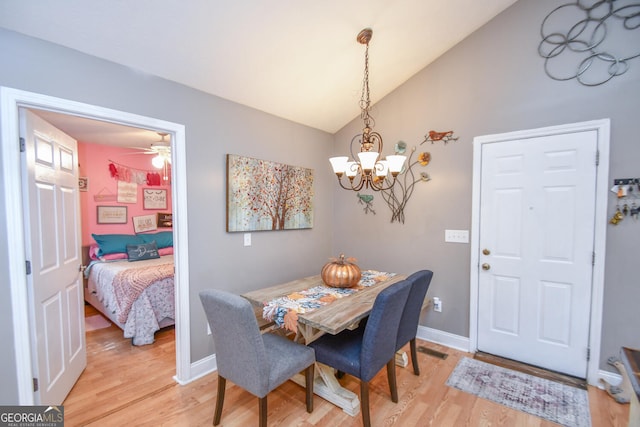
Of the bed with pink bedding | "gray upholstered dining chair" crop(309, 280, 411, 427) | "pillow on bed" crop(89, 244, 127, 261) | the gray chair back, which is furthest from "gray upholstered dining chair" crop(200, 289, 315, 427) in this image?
"pillow on bed" crop(89, 244, 127, 261)

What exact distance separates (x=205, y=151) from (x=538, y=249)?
2958mm

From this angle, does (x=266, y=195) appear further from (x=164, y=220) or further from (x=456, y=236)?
(x=164, y=220)

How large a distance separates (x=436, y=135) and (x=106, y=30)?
2.74 meters

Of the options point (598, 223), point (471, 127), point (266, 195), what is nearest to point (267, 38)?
point (266, 195)

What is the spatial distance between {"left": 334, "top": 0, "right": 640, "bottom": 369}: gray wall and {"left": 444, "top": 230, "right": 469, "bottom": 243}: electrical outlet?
0.15ft

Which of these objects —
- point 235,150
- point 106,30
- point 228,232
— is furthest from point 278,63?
point 228,232

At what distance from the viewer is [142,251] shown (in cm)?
402

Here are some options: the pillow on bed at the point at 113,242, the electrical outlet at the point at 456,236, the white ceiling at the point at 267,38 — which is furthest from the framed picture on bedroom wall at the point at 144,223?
the electrical outlet at the point at 456,236

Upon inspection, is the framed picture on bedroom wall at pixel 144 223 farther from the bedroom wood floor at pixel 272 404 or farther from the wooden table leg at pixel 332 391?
the wooden table leg at pixel 332 391

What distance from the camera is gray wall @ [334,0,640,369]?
2.11 m

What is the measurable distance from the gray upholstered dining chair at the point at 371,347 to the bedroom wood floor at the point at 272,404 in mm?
217

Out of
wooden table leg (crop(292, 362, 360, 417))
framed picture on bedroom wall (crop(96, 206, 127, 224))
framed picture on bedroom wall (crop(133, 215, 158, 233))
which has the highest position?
framed picture on bedroom wall (crop(96, 206, 127, 224))

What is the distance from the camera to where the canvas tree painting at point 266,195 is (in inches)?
101

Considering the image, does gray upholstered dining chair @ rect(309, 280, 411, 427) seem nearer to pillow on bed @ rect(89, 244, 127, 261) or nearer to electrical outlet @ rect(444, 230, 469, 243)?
→ electrical outlet @ rect(444, 230, 469, 243)
